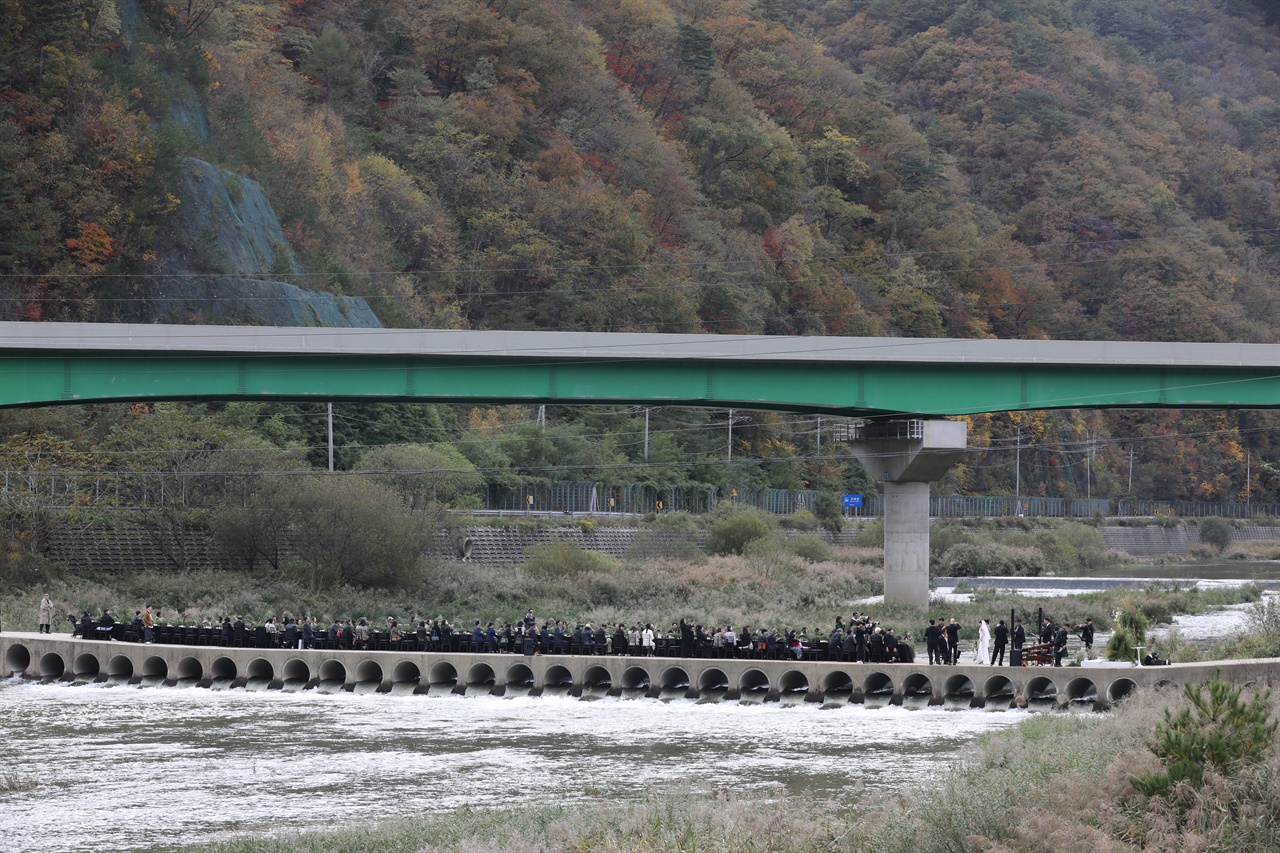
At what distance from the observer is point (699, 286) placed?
103 metres

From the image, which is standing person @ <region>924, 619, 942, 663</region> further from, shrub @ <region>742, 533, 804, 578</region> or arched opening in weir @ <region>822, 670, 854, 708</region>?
shrub @ <region>742, 533, 804, 578</region>

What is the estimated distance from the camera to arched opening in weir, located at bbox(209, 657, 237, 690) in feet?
141

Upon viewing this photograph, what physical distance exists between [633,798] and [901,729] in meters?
10.4

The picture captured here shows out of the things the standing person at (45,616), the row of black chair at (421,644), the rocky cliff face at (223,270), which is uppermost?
the rocky cliff face at (223,270)

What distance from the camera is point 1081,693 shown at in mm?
39312

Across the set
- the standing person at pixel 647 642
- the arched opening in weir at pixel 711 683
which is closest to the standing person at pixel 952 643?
the arched opening in weir at pixel 711 683

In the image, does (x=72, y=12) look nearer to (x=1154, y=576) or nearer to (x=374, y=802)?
(x=374, y=802)

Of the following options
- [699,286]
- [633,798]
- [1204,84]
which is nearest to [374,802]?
[633,798]

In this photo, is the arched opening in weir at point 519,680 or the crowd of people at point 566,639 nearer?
the crowd of people at point 566,639

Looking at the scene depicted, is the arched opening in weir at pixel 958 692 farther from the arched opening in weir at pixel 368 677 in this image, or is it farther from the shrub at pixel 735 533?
the shrub at pixel 735 533

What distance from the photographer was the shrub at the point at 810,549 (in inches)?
3177

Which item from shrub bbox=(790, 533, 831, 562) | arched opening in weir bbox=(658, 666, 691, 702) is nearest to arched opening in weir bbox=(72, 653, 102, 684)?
arched opening in weir bbox=(658, 666, 691, 702)

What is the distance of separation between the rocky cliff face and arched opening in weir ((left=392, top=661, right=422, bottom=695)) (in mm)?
30109

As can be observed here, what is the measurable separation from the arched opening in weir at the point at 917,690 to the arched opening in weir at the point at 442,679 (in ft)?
38.1
